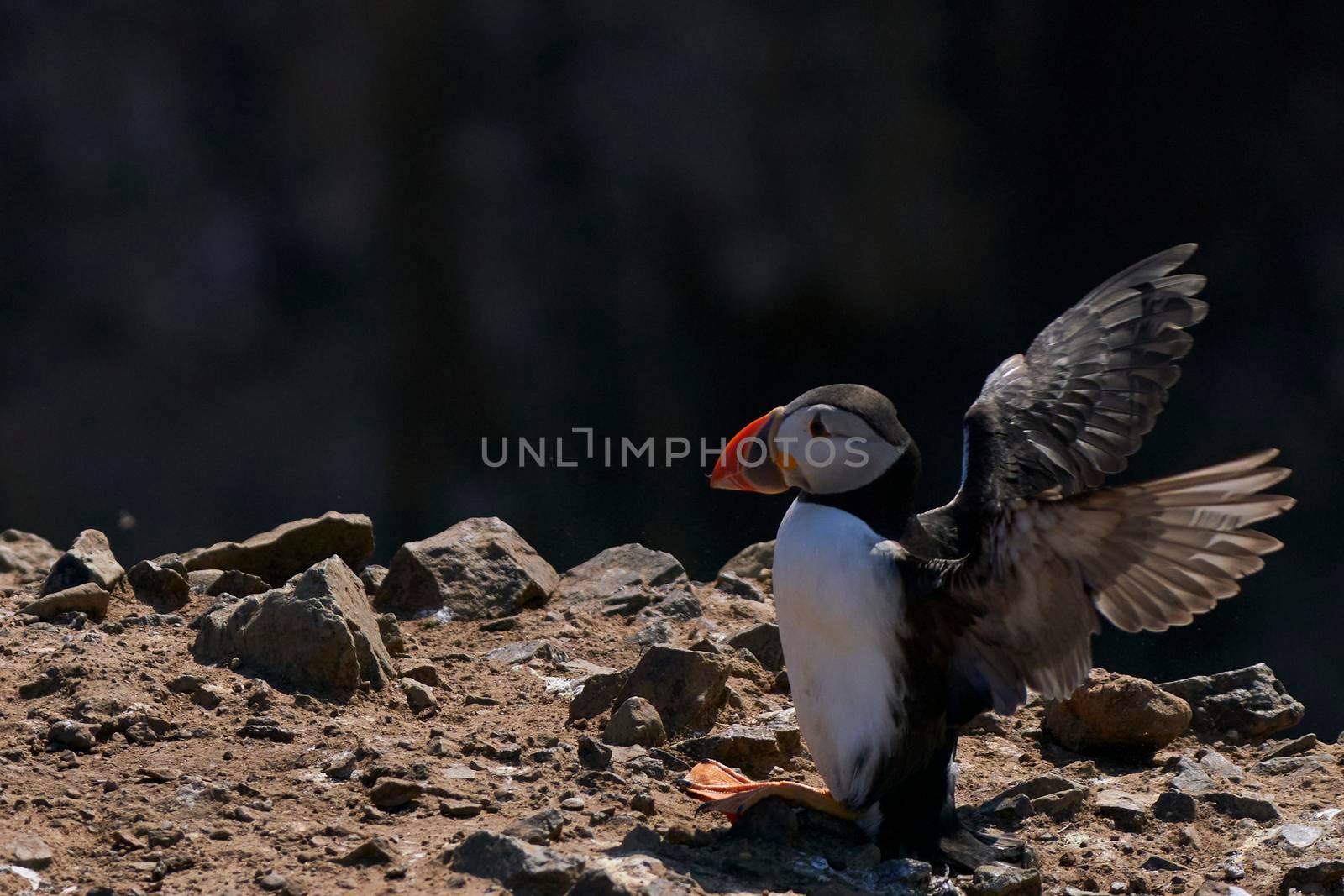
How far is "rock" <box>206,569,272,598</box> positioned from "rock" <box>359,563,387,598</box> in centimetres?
48

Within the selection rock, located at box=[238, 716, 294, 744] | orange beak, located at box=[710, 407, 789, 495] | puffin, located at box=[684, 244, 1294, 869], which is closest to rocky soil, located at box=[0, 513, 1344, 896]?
rock, located at box=[238, 716, 294, 744]

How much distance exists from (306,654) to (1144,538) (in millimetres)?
2440

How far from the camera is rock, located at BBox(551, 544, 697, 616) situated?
18.9 ft

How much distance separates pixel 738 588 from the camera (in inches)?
244

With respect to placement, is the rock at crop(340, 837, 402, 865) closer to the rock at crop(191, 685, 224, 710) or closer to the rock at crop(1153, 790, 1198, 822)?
the rock at crop(191, 685, 224, 710)

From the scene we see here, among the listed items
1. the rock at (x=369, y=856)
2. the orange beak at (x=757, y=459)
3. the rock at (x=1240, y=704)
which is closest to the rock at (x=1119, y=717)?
the rock at (x=1240, y=704)

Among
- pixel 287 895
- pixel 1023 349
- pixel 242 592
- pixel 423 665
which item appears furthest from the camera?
pixel 1023 349

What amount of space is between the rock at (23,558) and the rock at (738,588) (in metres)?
2.71

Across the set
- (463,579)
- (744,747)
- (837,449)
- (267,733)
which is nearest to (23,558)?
(463,579)

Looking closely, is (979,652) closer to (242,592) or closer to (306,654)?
(306,654)

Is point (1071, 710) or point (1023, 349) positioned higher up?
point (1023, 349)

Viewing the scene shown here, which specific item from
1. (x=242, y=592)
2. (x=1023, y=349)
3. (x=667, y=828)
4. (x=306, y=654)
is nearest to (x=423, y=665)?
(x=306, y=654)

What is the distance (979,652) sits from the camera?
3881mm

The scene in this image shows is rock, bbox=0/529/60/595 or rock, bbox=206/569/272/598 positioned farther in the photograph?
rock, bbox=0/529/60/595
